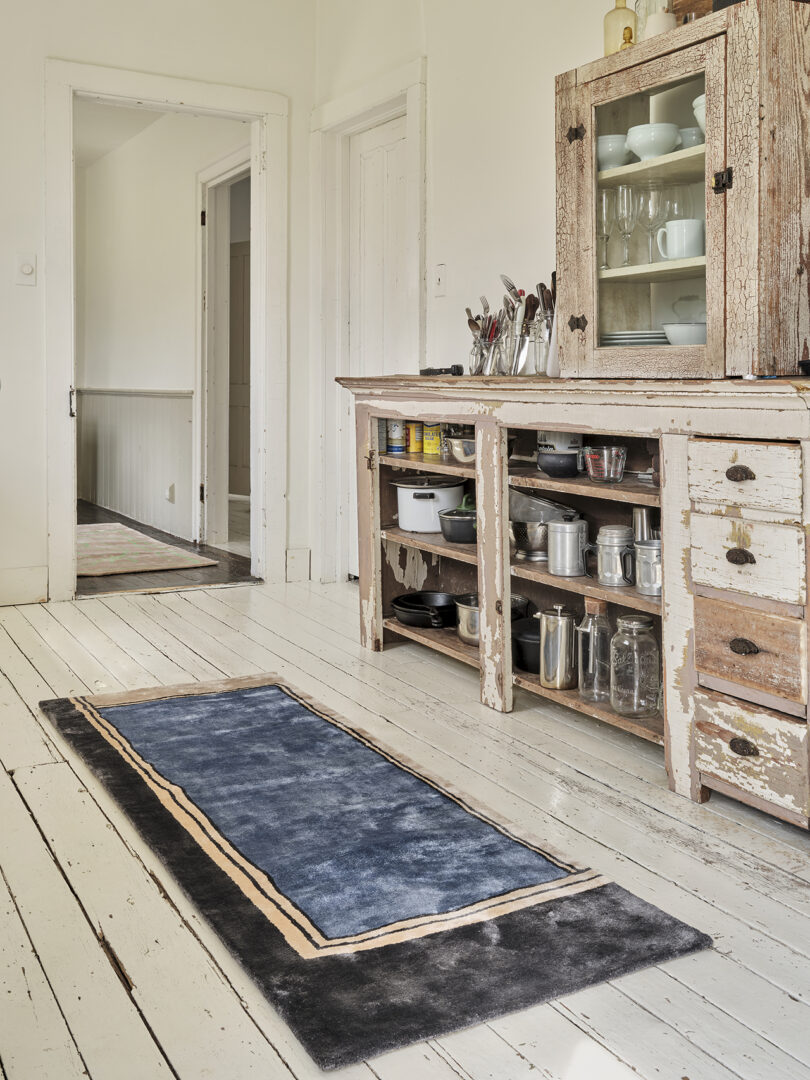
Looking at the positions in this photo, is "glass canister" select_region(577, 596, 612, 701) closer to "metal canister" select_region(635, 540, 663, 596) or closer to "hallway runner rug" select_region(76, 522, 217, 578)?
"metal canister" select_region(635, 540, 663, 596)

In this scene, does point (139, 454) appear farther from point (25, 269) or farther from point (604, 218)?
point (604, 218)

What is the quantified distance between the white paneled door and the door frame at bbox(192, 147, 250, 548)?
57.5 inches

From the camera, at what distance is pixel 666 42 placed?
7.95 feet

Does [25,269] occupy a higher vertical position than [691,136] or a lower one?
higher

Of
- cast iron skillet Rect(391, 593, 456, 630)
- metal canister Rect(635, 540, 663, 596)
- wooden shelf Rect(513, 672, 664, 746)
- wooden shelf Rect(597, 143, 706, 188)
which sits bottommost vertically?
wooden shelf Rect(513, 672, 664, 746)

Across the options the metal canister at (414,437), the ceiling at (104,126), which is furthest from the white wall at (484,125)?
the ceiling at (104,126)

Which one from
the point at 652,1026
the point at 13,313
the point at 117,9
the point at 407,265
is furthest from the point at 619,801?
the point at 117,9

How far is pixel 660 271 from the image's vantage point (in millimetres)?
2529

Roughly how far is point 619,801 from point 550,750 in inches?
15.1

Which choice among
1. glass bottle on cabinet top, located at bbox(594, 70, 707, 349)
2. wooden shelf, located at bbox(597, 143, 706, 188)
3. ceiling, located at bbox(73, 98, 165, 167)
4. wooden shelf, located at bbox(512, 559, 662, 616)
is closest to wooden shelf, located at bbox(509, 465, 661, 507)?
wooden shelf, located at bbox(512, 559, 662, 616)

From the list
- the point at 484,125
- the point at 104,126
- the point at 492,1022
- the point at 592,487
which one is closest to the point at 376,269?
the point at 484,125

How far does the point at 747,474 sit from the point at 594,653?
0.83 metres

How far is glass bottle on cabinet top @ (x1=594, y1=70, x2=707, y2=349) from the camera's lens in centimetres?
241

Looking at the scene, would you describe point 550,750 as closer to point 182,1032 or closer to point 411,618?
point 411,618
